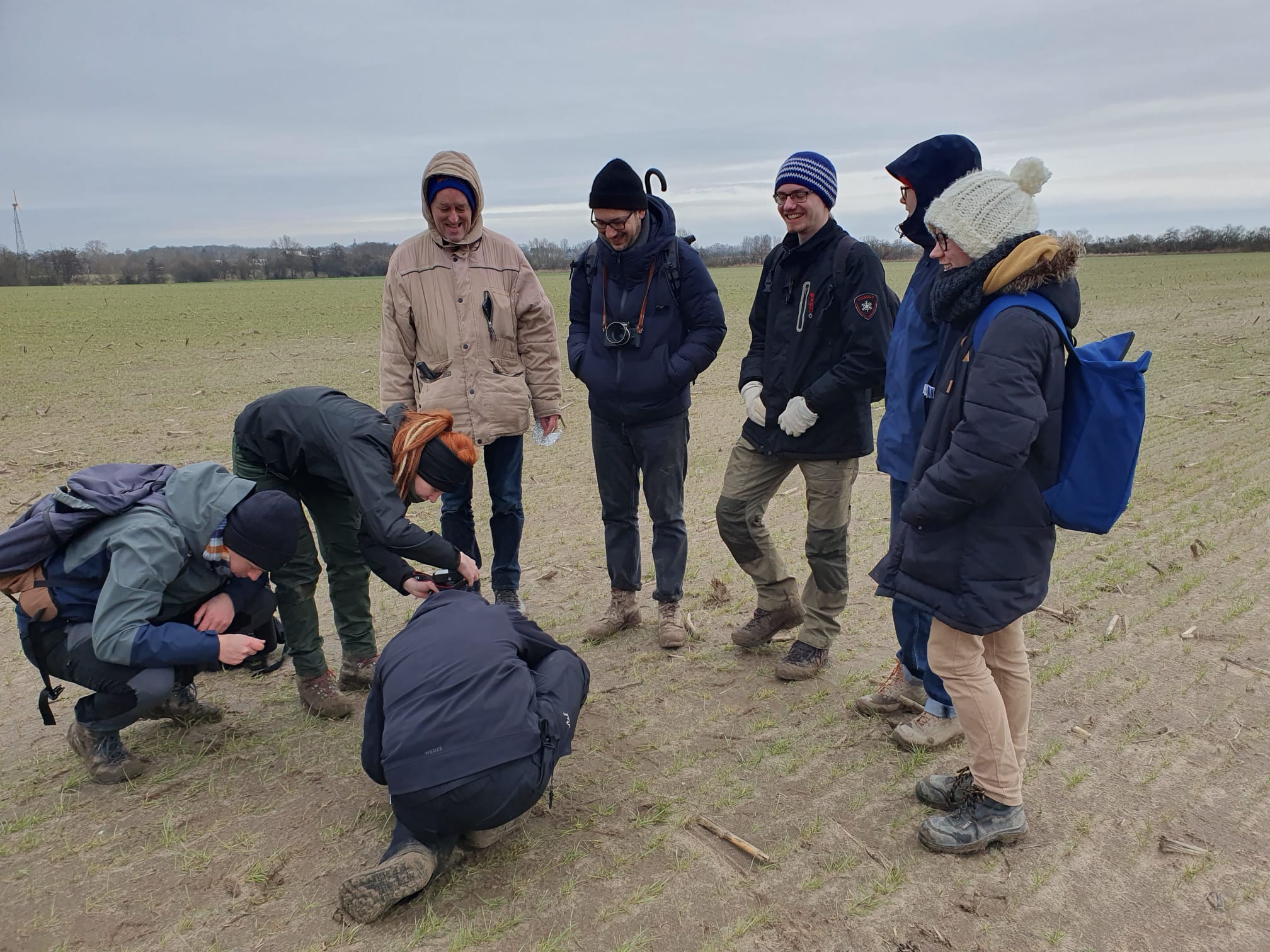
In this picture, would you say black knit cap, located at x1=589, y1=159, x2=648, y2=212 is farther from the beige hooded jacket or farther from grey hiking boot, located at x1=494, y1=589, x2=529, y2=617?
grey hiking boot, located at x1=494, y1=589, x2=529, y2=617

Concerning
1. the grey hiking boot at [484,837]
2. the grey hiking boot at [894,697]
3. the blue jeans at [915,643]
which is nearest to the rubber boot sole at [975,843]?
the blue jeans at [915,643]

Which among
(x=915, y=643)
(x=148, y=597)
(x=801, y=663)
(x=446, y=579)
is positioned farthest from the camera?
(x=801, y=663)

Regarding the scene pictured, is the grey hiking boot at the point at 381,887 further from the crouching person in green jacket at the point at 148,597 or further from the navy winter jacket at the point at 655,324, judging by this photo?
the navy winter jacket at the point at 655,324

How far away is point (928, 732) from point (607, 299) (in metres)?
2.87

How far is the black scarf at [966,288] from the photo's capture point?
307cm

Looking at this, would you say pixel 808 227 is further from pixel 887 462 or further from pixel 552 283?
pixel 552 283

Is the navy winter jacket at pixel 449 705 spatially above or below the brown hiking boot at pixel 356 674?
above

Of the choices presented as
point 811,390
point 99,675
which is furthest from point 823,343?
point 99,675

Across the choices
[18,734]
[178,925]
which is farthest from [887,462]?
[18,734]

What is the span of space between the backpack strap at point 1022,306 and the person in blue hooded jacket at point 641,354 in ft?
6.73

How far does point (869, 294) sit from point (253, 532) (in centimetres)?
304

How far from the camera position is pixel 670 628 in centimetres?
518

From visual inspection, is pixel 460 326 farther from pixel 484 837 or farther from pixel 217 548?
pixel 484 837

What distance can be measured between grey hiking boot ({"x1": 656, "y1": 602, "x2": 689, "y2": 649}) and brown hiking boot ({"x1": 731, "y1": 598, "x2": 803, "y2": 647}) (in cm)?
32
